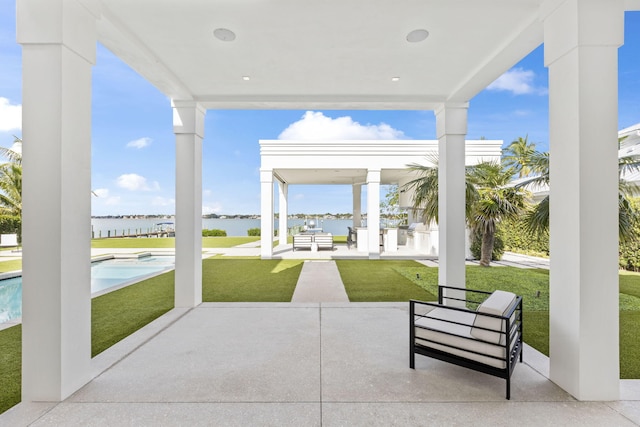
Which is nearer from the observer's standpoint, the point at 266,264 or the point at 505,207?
the point at 505,207

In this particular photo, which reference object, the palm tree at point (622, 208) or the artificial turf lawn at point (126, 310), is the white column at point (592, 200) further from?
the artificial turf lawn at point (126, 310)

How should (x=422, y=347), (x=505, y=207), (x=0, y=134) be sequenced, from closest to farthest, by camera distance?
1. (x=422, y=347)
2. (x=505, y=207)
3. (x=0, y=134)

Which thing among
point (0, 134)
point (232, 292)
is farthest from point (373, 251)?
point (0, 134)

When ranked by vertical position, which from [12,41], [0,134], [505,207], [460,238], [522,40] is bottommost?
[460,238]

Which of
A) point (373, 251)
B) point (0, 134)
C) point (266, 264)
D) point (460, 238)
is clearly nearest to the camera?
point (460, 238)

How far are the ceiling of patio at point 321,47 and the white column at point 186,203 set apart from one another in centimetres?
38

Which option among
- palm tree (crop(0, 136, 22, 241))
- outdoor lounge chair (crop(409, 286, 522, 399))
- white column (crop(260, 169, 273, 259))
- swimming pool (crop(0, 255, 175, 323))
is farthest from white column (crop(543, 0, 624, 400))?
palm tree (crop(0, 136, 22, 241))

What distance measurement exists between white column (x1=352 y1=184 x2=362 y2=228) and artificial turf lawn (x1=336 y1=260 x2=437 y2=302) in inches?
325

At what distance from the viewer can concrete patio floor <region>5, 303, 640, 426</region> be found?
2.68 meters

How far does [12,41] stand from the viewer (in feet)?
10.1

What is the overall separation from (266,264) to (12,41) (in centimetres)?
894

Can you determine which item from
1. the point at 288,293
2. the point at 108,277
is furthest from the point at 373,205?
the point at 108,277

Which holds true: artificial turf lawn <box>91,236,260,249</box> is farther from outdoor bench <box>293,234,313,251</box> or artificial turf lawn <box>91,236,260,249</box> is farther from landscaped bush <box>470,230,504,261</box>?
landscaped bush <box>470,230,504,261</box>

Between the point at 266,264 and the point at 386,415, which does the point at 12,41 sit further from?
the point at 266,264
